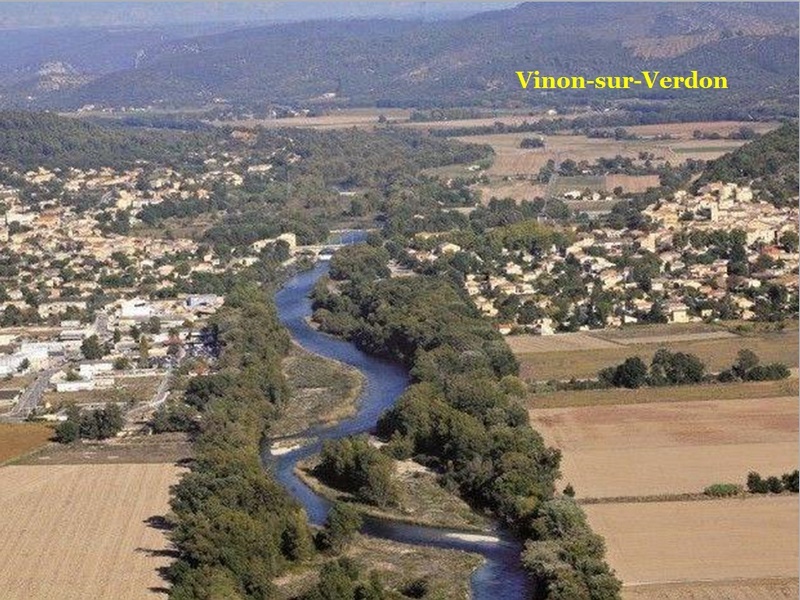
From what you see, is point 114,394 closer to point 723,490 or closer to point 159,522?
point 159,522

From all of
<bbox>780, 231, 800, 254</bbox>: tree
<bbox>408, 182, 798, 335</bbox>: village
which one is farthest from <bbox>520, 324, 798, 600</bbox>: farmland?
<bbox>780, 231, 800, 254</bbox>: tree

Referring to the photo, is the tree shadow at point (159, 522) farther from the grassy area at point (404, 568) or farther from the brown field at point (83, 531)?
the grassy area at point (404, 568)

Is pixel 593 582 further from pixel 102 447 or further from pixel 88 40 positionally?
pixel 88 40

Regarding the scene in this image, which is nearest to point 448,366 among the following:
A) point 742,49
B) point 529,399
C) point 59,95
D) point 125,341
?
point 529,399

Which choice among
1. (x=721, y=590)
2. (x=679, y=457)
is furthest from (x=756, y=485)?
(x=721, y=590)

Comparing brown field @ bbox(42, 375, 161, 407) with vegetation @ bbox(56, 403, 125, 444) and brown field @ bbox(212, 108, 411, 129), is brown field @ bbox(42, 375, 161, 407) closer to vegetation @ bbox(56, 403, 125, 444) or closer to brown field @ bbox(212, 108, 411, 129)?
vegetation @ bbox(56, 403, 125, 444)

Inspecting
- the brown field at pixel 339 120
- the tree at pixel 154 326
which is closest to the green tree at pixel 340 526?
the tree at pixel 154 326
